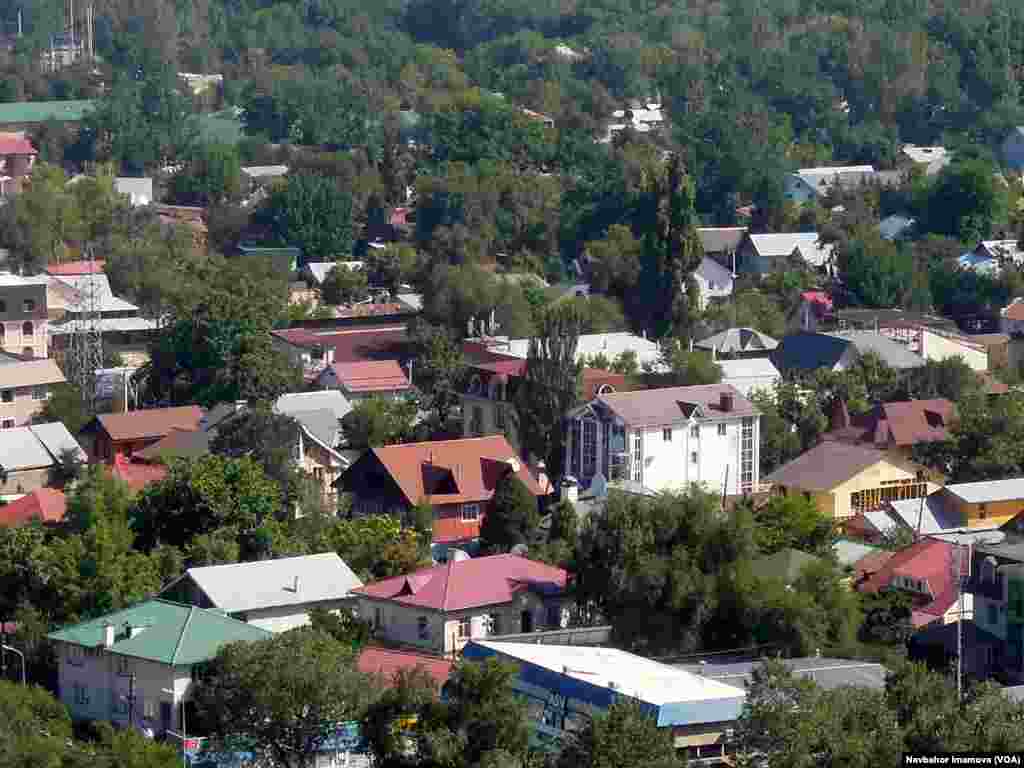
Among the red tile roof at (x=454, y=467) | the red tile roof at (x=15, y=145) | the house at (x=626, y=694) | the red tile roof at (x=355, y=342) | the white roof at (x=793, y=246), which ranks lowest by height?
the red tile roof at (x=15, y=145)

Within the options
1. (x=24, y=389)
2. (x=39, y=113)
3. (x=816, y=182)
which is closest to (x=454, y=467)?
(x=24, y=389)

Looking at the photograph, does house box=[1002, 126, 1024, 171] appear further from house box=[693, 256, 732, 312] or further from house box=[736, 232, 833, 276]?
house box=[693, 256, 732, 312]

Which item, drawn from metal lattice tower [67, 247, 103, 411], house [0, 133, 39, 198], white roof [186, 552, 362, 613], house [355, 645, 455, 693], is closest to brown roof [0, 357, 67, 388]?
metal lattice tower [67, 247, 103, 411]

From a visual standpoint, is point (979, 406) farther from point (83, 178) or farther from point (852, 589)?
point (83, 178)

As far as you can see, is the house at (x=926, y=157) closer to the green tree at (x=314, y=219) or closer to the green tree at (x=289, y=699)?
the green tree at (x=314, y=219)

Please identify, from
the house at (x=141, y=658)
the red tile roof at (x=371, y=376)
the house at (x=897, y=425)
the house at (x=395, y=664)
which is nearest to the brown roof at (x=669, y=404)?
the house at (x=897, y=425)

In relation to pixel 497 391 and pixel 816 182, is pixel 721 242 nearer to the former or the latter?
pixel 816 182

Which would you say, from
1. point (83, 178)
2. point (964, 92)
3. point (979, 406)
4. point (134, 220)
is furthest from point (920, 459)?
point (964, 92)
